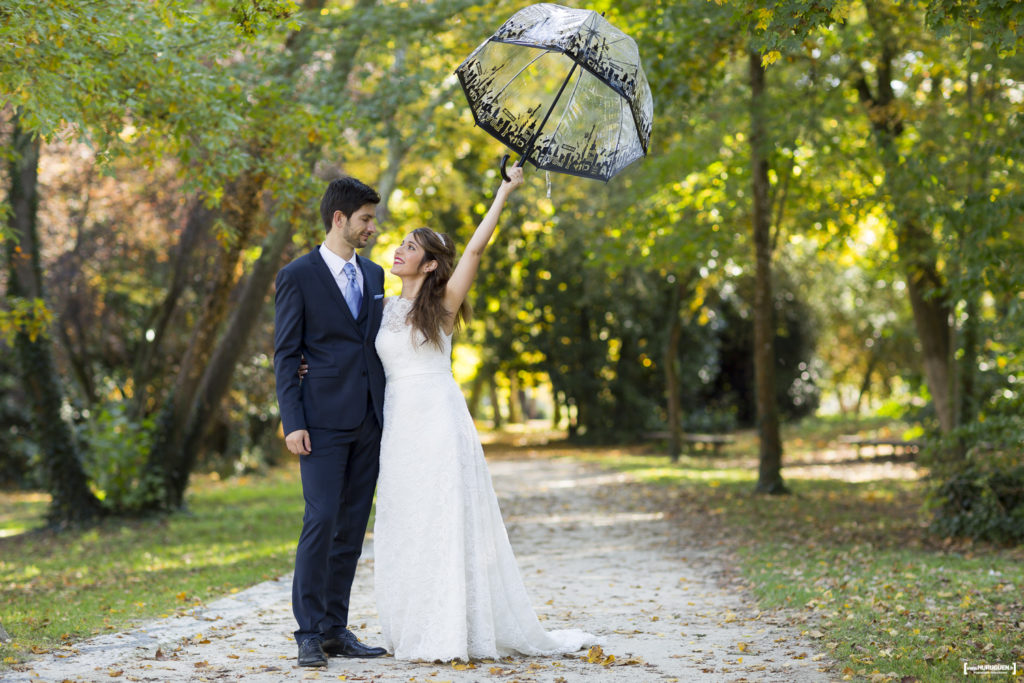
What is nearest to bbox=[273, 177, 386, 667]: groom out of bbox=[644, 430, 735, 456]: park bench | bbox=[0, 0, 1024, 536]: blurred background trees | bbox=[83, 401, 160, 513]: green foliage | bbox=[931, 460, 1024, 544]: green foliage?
bbox=[0, 0, 1024, 536]: blurred background trees

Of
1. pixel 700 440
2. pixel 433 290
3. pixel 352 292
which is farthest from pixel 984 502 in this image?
pixel 700 440

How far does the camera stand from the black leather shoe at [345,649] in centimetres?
502

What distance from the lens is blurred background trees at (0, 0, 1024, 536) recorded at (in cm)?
721

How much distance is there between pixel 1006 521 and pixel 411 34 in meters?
8.56

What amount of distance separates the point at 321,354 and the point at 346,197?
0.80m

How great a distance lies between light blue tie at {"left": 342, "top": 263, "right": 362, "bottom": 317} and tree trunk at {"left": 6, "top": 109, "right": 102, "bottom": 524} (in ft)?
23.4

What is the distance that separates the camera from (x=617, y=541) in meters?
10.4

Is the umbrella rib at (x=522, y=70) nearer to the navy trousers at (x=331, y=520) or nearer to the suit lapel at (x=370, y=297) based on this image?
the suit lapel at (x=370, y=297)

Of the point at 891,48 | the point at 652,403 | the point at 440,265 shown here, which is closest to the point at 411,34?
the point at 891,48

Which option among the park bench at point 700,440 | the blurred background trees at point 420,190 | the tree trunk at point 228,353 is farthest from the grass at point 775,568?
the park bench at point 700,440

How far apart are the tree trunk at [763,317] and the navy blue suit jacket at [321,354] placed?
8.96m

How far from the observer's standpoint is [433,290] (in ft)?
16.5

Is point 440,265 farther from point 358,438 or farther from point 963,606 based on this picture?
point 963,606

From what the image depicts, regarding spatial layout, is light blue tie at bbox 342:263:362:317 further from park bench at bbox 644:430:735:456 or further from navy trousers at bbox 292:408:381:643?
park bench at bbox 644:430:735:456
